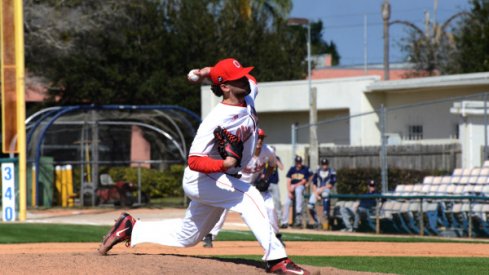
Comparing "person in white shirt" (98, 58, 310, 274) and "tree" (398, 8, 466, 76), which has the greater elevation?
"tree" (398, 8, 466, 76)

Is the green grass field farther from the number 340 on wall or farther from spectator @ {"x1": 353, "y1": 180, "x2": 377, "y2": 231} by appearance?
spectator @ {"x1": 353, "y1": 180, "x2": 377, "y2": 231}

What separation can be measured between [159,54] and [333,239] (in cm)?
2749

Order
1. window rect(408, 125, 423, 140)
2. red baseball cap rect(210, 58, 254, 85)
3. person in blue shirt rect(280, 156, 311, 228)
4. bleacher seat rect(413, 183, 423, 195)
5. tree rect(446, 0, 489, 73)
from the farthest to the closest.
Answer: tree rect(446, 0, 489, 73)
window rect(408, 125, 423, 140)
person in blue shirt rect(280, 156, 311, 228)
bleacher seat rect(413, 183, 423, 195)
red baseball cap rect(210, 58, 254, 85)

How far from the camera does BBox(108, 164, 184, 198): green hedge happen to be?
3578 cm

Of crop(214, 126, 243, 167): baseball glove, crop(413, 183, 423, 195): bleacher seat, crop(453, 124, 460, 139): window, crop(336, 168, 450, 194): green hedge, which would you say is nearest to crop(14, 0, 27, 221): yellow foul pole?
crop(413, 183, 423, 195): bleacher seat

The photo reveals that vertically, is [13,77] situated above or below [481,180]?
above

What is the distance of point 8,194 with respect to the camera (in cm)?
2245

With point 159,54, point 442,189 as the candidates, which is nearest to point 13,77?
point 442,189

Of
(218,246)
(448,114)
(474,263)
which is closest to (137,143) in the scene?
(448,114)

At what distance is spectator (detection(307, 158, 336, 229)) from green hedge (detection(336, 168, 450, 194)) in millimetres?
3416

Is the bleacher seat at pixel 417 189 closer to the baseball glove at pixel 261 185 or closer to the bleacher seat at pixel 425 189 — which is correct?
the bleacher seat at pixel 425 189

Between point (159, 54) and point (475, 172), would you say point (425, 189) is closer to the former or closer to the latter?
point (475, 172)

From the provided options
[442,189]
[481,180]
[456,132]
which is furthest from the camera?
[456,132]

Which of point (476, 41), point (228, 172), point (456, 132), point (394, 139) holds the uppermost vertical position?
point (476, 41)
